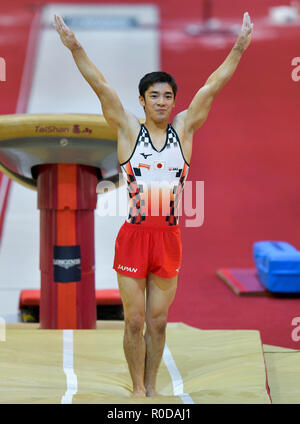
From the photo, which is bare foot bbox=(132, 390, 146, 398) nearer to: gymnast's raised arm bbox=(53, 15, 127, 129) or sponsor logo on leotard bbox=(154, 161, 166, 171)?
sponsor logo on leotard bbox=(154, 161, 166, 171)

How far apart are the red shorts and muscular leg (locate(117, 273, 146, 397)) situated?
0.04m

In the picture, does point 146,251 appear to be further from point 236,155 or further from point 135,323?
point 236,155

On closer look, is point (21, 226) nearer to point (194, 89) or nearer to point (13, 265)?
point (13, 265)

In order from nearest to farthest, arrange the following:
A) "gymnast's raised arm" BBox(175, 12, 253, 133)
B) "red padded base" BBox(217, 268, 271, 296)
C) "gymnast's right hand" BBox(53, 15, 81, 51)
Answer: "gymnast's right hand" BBox(53, 15, 81, 51) → "gymnast's raised arm" BBox(175, 12, 253, 133) → "red padded base" BBox(217, 268, 271, 296)

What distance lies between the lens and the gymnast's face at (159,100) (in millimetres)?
2615

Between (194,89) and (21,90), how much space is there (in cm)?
238

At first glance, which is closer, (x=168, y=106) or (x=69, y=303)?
(x=168, y=106)

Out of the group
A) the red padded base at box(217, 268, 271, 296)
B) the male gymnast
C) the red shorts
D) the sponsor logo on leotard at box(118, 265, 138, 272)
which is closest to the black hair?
the male gymnast

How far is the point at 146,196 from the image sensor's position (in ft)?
8.61

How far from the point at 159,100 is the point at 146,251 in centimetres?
58

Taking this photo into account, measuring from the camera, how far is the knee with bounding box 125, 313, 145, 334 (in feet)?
8.63

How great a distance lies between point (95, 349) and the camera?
10.6 ft
